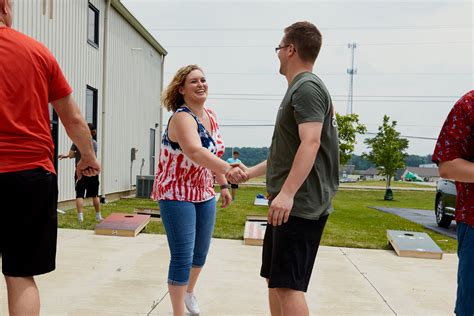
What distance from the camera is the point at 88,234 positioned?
23.4ft

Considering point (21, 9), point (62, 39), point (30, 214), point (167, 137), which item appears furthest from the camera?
point (62, 39)

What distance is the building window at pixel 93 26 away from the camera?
523 inches

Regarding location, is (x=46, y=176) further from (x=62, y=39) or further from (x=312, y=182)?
(x=62, y=39)

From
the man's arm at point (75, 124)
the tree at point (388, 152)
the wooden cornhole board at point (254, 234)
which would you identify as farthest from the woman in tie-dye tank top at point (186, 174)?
the tree at point (388, 152)

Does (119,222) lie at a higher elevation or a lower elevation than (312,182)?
lower

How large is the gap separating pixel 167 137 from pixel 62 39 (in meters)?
9.37

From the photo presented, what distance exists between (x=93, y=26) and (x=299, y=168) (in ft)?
42.5

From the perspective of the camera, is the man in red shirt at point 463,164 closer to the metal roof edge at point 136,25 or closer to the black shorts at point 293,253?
the black shorts at point 293,253

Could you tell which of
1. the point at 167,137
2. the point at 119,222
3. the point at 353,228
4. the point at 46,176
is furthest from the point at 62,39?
the point at 46,176

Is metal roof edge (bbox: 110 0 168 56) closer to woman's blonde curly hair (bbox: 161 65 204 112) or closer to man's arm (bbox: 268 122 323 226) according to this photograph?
woman's blonde curly hair (bbox: 161 65 204 112)

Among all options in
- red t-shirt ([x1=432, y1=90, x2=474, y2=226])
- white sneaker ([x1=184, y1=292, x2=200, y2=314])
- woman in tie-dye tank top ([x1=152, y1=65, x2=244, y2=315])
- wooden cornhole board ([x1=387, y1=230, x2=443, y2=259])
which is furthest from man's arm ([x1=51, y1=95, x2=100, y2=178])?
wooden cornhole board ([x1=387, y1=230, x2=443, y2=259])

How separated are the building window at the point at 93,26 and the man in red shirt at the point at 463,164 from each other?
40.9ft

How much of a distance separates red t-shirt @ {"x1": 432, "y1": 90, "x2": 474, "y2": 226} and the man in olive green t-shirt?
1.90 feet

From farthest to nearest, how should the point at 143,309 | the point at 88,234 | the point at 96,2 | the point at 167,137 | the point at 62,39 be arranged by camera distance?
the point at 96,2 → the point at 62,39 → the point at 88,234 → the point at 143,309 → the point at 167,137
